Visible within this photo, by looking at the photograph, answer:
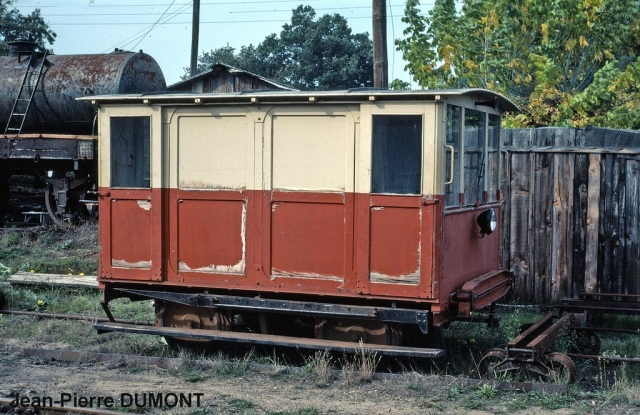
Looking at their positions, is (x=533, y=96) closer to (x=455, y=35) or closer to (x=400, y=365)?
(x=455, y=35)

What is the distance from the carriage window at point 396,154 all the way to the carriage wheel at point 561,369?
189cm

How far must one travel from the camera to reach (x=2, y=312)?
10828mm

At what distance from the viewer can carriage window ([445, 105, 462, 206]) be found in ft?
25.2

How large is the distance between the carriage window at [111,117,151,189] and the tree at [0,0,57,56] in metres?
27.5

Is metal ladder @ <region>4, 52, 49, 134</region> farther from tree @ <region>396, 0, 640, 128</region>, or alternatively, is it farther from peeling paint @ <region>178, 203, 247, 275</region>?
peeling paint @ <region>178, 203, 247, 275</region>

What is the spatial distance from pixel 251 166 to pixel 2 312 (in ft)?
15.5

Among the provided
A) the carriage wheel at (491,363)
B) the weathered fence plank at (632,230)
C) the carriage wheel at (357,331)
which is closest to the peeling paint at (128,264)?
the carriage wheel at (357,331)

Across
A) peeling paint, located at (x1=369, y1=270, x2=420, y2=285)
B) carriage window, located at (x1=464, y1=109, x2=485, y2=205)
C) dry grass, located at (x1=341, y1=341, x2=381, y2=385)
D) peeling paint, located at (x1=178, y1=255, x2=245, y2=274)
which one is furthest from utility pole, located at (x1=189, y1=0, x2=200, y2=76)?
dry grass, located at (x1=341, y1=341, x2=381, y2=385)

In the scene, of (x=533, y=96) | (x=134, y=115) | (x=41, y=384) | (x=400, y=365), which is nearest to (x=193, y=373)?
(x=41, y=384)

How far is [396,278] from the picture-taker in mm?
7621

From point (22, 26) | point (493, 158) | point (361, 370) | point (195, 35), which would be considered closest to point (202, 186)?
point (361, 370)

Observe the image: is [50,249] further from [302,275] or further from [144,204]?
[302,275]

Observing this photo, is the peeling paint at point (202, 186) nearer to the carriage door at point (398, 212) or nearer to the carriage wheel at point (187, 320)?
the carriage wheel at point (187, 320)

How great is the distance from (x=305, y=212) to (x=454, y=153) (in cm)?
152
